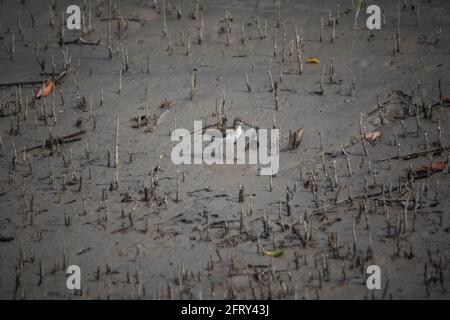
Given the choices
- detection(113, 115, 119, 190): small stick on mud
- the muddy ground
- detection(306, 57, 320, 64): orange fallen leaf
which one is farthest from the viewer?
detection(306, 57, 320, 64): orange fallen leaf

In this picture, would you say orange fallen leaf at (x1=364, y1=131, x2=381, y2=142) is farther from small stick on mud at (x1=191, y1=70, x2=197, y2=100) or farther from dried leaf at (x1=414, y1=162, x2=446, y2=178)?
small stick on mud at (x1=191, y1=70, x2=197, y2=100)

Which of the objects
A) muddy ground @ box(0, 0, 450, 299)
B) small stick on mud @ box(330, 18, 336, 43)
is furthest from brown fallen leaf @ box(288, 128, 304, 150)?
small stick on mud @ box(330, 18, 336, 43)

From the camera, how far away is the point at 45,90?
7797 mm

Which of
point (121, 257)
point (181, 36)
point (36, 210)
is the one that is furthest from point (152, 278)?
point (181, 36)

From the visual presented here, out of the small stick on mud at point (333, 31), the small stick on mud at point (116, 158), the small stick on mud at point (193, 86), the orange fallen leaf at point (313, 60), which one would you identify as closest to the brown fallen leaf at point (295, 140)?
the small stick on mud at point (193, 86)

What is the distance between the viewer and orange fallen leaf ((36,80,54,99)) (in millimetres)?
7758

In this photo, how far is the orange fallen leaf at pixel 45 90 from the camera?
776cm

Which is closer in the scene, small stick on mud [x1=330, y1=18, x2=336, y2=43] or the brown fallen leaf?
the brown fallen leaf

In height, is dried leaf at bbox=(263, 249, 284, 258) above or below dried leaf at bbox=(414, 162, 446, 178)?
below

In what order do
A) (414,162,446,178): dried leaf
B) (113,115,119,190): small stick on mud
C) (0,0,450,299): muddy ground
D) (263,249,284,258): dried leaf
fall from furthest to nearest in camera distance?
(113,115,119,190): small stick on mud → (414,162,446,178): dried leaf → (263,249,284,258): dried leaf → (0,0,450,299): muddy ground

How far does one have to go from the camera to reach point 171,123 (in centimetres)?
716

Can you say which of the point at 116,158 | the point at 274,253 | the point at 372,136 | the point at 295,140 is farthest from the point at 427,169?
the point at 116,158

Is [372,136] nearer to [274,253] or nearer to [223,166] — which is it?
[223,166]

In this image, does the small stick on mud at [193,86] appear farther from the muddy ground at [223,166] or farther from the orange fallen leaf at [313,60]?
the orange fallen leaf at [313,60]
